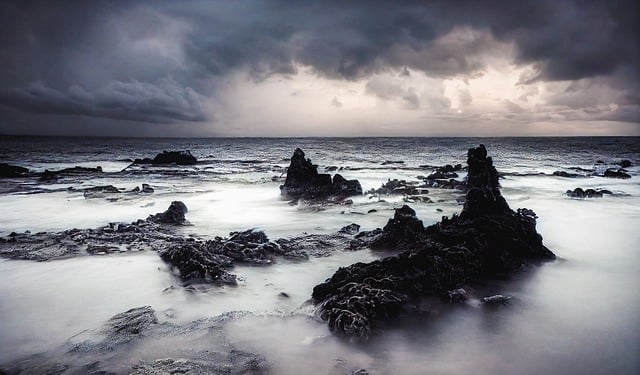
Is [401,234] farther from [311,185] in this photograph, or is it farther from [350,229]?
[311,185]

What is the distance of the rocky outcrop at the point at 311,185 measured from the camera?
52.3 feet

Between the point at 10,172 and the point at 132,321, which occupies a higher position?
the point at 10,172

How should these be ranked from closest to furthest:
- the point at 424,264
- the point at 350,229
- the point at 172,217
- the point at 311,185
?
the point at 424,264
the point at 350,229
the point at 172,217
the point at 311,185

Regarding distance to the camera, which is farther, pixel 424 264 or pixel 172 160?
pixel 172 160

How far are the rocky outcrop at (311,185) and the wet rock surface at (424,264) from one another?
7325 mm

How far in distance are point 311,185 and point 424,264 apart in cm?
1106

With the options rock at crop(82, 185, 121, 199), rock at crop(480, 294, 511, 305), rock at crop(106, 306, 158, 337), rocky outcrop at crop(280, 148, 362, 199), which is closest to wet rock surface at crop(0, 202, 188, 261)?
rock at crop(106, 306, 158, 337)

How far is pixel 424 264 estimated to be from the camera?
558 cm

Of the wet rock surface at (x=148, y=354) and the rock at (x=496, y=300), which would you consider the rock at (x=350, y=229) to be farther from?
the wet rock surface at (x=148, y=354)

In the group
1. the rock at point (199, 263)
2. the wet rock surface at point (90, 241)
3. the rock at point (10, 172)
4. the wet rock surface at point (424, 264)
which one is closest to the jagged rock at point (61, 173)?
the rock at point (10, 172)

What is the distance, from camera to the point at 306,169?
55.6 feet

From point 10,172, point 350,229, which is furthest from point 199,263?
point 10,172

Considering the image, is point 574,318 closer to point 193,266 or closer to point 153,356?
point 153,356

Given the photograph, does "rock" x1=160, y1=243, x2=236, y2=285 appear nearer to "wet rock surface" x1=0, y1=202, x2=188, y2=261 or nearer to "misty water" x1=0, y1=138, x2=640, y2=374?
"misty water" x1=0, y1=138, x2=640, y2=374
